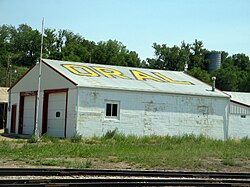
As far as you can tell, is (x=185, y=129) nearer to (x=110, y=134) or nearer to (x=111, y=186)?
(x=110, y=134)

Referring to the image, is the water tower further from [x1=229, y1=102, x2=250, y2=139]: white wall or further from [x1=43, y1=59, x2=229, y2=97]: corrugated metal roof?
[x1=229, y1=102, x2=250, y2=139]: white wall

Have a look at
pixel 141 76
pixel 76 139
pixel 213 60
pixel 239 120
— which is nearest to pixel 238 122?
pixel 239 120

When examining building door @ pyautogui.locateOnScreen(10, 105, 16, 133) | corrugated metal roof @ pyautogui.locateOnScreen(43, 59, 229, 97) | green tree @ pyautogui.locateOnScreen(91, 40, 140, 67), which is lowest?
building door @ pyautogui.locateOnScreen(10, 105, 16, 133)

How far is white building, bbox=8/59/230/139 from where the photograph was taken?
106 ft

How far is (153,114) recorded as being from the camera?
113ft

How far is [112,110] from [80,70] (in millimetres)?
4914

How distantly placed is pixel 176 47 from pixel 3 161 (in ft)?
226

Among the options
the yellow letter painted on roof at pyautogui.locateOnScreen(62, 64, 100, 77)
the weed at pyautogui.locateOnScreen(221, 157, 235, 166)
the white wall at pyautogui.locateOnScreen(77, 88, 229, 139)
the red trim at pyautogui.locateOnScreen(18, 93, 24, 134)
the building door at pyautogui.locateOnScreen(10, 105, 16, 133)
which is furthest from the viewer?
the building door at pyautogui.locateOnScreen(10, 105, 16, 133)

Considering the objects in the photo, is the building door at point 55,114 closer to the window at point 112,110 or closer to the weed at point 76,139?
the weed at point 76,139

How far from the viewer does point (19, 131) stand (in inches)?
1540

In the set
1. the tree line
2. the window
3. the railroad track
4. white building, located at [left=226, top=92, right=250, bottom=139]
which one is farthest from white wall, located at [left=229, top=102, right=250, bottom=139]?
the tree line

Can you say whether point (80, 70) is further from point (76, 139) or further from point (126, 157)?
point (126, 157)

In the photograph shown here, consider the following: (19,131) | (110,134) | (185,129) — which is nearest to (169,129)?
(185,129)

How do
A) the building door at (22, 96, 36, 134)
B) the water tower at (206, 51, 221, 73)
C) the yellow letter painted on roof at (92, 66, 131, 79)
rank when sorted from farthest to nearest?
the water tower at (206, 51, 221, 73) < the building door at (22, 96, 36, 134) < the yellow letter painted on roof at (92, 66, 131, 79)
